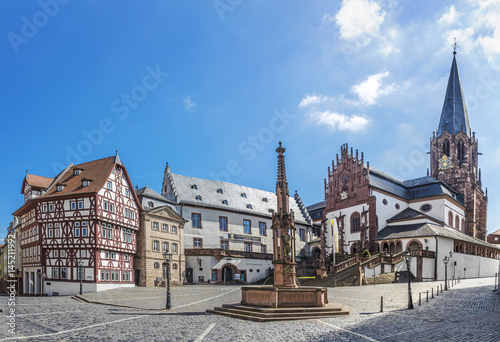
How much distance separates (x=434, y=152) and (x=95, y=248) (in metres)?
60.5

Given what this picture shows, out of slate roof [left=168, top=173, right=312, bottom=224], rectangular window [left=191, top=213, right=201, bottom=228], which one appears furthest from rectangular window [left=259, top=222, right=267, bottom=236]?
rectangular window [left=191, top=213, right=201, bottom=228]

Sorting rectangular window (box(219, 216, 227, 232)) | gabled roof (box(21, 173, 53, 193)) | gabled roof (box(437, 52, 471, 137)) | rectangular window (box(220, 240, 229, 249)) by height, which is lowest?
rectangular window (box(220, 240, 229, 249))

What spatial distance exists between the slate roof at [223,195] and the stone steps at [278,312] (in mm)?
33326

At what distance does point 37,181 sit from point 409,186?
51.9 metres

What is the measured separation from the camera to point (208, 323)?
17672 millimetres

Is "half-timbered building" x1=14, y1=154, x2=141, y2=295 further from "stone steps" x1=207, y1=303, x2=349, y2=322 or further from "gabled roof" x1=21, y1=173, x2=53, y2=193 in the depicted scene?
"stone steps" x1=207, y1=303, x2=349, y2=322

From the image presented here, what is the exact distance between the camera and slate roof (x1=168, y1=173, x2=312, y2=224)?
54341 millimetres

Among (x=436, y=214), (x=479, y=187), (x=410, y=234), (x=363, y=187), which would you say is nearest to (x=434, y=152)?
(x=479, y=187)

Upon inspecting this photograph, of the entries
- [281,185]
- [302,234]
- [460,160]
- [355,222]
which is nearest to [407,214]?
[355,222]

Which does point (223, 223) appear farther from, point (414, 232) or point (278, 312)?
point (278, 312)

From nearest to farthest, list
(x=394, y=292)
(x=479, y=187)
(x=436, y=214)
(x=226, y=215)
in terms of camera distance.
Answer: (x=394, y=292), (x=226, y=215), (x=436, y=214), (x=479, y=187)

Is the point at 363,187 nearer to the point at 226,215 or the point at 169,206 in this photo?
the point at 226,215

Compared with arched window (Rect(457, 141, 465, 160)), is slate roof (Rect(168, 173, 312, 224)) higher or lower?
lower

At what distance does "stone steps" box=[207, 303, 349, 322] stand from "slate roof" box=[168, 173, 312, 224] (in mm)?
33326
